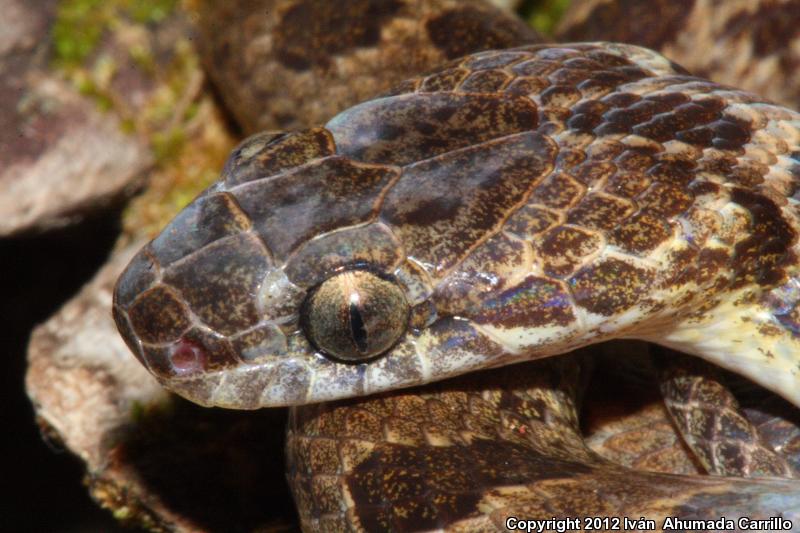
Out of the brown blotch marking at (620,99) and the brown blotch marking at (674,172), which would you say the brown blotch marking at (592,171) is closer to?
the brown blotch marking at (674,172)

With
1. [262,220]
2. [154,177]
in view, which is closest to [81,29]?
[154,177]

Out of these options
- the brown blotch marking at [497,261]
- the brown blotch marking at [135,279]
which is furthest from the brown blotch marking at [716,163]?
the brown blotch marking at [135,279]

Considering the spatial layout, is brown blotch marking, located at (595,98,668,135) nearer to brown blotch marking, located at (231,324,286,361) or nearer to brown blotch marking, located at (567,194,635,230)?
brown blotch marking, located at (567,194,635,230)

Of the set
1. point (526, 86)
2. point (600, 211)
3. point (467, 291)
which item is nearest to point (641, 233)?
point (600, 211)

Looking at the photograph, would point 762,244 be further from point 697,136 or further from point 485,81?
point 485,81

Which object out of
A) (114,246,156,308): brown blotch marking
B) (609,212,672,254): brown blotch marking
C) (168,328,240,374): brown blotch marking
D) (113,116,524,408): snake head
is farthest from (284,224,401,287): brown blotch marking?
(609,212,672,254): brown blotch marking

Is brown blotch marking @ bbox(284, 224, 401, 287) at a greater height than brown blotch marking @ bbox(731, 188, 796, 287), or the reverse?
brown blotch marking @ bbox(284, 224, 401, 287)
